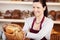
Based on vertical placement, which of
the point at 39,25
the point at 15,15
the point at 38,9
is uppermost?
the point at 38,9

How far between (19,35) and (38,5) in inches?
14.9

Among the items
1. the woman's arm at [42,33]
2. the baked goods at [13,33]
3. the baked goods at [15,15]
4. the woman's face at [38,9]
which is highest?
the woman's face at [38,9]

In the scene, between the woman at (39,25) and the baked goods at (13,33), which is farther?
the woman at (39,25)

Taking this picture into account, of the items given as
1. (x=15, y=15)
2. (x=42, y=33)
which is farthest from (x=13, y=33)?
(x=15, y=15)

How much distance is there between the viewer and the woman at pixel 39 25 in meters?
1.50

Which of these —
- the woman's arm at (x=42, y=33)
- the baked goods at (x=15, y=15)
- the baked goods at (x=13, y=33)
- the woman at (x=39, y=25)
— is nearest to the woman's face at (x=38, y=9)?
the woman at (x=39, y=25)

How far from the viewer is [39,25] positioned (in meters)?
1.55

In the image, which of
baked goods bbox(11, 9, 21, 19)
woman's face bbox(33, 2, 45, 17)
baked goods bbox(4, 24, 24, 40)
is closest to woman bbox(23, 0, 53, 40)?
woman's face bbox(33, 2, 45, 17)

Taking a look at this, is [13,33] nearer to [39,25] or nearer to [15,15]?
[39,25]

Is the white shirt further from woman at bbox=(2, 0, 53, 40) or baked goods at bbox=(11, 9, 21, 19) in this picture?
baked goods at bbox=(11, 9, 21, 19)

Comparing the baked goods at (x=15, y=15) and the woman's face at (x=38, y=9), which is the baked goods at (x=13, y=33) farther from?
the baked goods at (x=15, y=15)

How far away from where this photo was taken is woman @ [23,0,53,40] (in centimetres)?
150

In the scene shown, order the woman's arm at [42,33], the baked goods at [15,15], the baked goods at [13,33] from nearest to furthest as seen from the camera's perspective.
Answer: the baked goods at [13,33]
the woman's arm at [42,33]
the baked goods at [15,15]

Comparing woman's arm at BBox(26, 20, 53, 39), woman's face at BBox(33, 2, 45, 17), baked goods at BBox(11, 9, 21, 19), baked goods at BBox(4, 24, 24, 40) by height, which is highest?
woman's face at BBox(33, 2, 45, 17)
